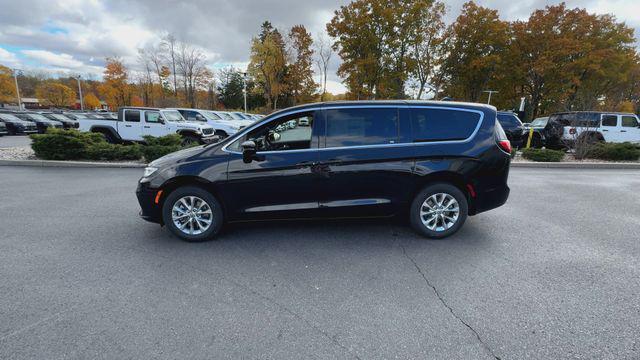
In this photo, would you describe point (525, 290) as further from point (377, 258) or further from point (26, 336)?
point (26, 336)

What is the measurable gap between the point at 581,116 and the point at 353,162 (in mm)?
12572

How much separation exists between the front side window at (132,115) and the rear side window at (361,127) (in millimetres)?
11714

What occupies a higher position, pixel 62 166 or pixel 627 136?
pixel 627 136

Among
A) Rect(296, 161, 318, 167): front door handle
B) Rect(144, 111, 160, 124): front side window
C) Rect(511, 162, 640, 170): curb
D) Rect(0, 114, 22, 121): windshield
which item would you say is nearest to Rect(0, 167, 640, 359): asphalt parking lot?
Rect(296, 161, 318, 167): front door handle

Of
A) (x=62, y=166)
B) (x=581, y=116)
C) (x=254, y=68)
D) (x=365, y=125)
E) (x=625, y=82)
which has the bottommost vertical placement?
(x=62, y=166)

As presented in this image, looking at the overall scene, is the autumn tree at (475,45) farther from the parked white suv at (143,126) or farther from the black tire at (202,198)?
the black tire at (202,198)

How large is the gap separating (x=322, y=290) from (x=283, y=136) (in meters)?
2.33

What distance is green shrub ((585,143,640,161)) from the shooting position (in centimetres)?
1112

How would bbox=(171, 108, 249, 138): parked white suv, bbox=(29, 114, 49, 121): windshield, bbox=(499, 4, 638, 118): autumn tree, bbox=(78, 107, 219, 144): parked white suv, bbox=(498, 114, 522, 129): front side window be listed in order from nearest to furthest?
bbox=(78, 107, 219, 144): parked white suv, bbox=(498, 114, 522, 129): front side window, bbox=(171, 108, 249, 138): parked white suv, bbox=(29, 114, 49, 121): windshield, bbox=(499, 4, 638, 118): autumn tree

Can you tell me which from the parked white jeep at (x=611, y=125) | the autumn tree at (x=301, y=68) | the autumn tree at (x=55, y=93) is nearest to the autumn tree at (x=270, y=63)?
the autumn tree at (x=301, y=68)

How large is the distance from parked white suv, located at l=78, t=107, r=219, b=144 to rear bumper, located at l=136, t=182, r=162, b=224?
8.66 m

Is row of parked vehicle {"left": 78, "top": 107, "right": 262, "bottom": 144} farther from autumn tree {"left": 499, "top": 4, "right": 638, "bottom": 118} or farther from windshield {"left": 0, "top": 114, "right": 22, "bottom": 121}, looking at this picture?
autumn tree {"left": 499, "top": 4, "right": 638, "bottom": 118}

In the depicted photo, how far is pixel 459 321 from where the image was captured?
101 inches

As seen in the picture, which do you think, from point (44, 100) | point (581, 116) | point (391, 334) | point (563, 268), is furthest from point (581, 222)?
point (44, 100)
